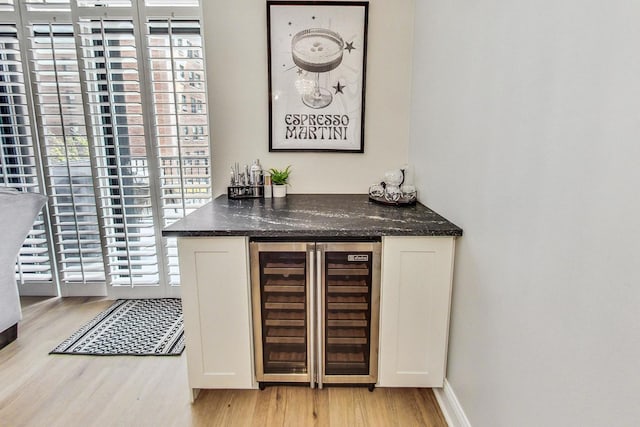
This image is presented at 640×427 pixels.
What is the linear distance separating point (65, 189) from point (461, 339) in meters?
2.99

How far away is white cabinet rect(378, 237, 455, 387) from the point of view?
1.58 m

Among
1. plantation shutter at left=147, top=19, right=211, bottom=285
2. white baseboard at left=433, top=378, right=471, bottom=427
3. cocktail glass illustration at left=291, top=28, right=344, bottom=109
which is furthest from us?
plantation shutter at left=147, top=19, right=211, bottom=285

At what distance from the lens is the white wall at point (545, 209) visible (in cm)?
72

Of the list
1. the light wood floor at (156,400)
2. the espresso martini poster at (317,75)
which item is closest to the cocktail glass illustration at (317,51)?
the espresso martini poster at (317,75)

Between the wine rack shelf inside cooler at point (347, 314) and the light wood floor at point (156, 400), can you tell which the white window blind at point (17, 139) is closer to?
the light wood floor at point (156, 400)

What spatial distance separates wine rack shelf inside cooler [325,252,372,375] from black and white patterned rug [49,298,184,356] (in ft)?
3.45

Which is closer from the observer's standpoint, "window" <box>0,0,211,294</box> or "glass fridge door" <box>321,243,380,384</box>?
"glass fridge door" <box>321,243,380,384</box>

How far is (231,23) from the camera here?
228 cm

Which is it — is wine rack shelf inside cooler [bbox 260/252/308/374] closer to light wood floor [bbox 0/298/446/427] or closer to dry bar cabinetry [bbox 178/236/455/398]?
dry bar cabinetry [bbox 178/236/455/398]

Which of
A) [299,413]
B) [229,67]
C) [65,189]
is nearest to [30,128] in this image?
[65,189]

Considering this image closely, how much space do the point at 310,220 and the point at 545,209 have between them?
1.02 meters

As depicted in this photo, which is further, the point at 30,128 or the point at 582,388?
the point at 30,128

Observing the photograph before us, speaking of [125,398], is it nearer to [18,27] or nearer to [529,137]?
[529,137]

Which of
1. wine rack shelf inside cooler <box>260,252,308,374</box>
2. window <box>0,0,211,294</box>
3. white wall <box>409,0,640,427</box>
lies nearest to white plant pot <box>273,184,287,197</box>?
window <box>0,0,211,294</box>
